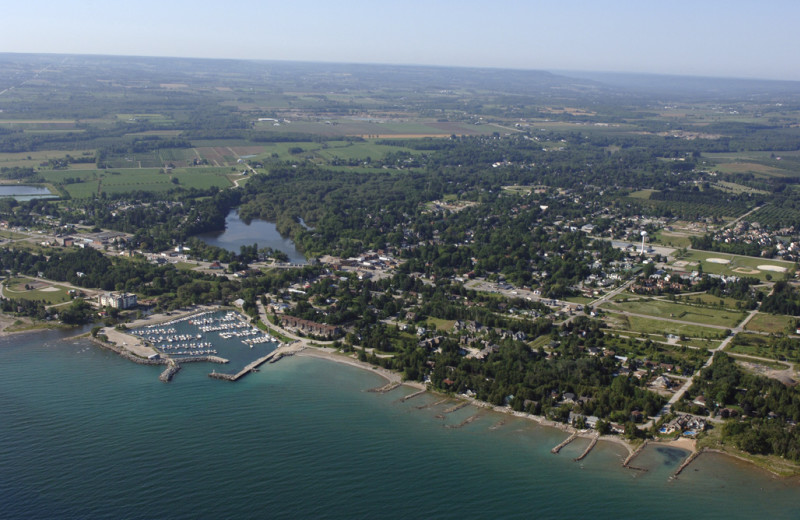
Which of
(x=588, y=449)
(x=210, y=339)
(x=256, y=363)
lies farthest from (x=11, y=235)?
(x=588, y=449)

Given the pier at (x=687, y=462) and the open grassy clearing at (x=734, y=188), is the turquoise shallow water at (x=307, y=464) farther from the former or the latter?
the open grassy clearing at (x=734, y=188)

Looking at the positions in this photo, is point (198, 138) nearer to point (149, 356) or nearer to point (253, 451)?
point (149, 356)

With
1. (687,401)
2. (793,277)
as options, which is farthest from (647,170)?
(687,401)

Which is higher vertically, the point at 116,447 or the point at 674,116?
the point at 674,116

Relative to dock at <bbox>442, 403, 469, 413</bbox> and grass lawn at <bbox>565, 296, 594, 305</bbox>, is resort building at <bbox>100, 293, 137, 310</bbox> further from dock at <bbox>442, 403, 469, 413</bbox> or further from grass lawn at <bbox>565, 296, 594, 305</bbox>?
grass lawn at <bbox>565, 296, 594, 305</bbox>

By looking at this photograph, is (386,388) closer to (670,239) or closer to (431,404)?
(431,404)

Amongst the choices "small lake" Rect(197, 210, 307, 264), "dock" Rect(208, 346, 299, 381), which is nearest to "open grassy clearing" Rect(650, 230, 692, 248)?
"small lake" Rect(197, 210, 307, 264)
